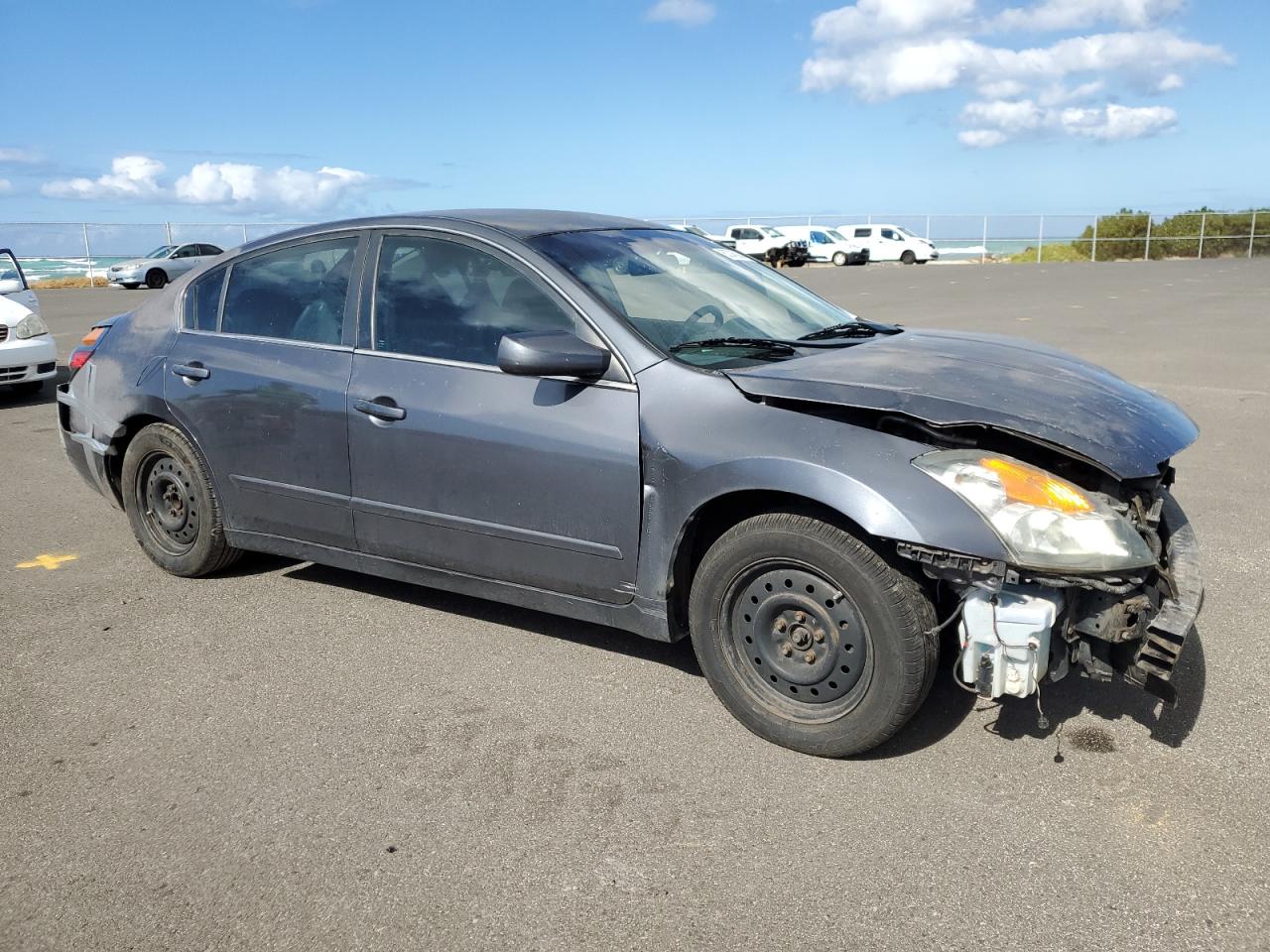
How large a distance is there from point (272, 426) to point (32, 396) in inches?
331

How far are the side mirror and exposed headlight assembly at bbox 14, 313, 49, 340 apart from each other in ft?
29.5

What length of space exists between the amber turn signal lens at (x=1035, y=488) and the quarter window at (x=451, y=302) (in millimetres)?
1516

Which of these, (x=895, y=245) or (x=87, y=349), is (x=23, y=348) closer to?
(x=87, y=349)

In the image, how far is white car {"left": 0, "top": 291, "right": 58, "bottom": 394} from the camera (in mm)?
10484

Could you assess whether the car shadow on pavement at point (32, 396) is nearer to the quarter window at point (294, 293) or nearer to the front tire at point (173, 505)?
the front tire at point (173, 505)

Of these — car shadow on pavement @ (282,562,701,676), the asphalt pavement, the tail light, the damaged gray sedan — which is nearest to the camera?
the asphalt pavement

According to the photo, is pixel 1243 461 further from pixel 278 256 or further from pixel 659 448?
pixel 278 256

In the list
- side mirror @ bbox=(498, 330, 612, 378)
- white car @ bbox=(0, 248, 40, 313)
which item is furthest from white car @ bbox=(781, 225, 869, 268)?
side mirror @ bbox=(498, 330, 612, 378)

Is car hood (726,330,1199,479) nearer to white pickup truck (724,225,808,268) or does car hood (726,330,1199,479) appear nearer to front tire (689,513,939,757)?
front tire (689,513,939,757)

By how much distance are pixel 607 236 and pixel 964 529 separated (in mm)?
2059

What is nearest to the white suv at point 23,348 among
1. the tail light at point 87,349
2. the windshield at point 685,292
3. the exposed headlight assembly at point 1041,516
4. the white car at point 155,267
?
the tail light at point 87,349

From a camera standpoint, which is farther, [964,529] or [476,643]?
[476,643]

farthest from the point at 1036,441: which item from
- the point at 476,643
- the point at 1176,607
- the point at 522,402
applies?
the point at 476,643

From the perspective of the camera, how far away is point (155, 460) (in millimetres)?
5137
